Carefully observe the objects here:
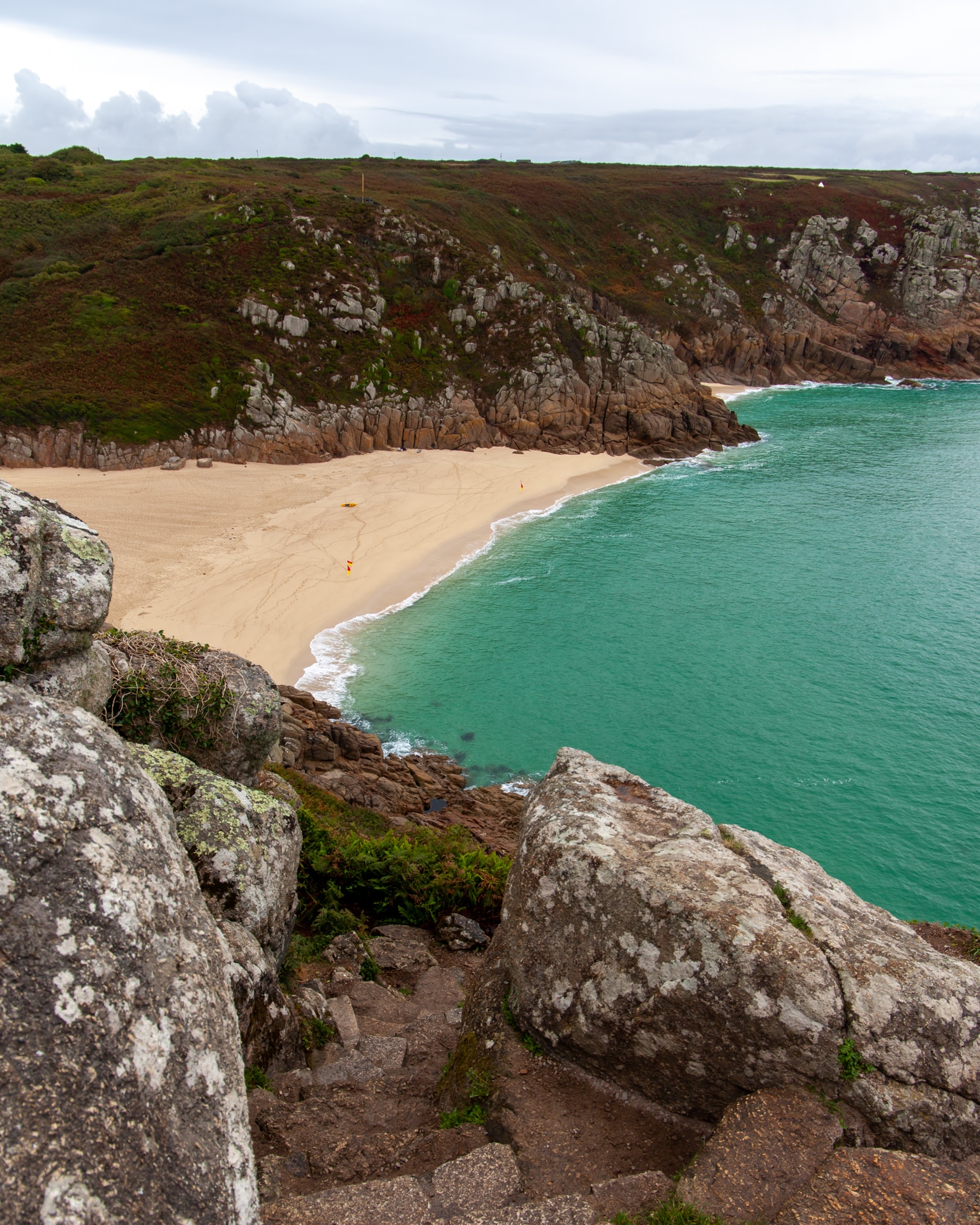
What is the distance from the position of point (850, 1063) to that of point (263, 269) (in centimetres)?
7137

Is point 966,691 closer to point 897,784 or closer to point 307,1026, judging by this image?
point 897,784

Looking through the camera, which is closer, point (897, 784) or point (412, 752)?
point (897, 784)

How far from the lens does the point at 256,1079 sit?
7.91 m

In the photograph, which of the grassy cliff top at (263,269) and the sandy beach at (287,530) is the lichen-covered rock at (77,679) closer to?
the sandy beach at (287,530)

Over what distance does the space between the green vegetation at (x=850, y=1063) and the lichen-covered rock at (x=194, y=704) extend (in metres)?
9.63

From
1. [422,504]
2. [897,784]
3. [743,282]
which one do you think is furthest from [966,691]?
[743,282]

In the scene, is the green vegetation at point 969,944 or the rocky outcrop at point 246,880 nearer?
the rocky outcrop at point 246,880

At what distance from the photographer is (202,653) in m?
13.2

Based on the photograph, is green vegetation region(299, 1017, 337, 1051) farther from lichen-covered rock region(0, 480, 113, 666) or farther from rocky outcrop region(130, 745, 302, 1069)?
lichen-covered rock region(0, 480, 113, 666)

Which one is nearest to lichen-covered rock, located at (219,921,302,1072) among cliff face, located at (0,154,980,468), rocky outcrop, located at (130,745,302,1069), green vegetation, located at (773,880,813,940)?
rocky outcrop, located at (130,745,302,1069)

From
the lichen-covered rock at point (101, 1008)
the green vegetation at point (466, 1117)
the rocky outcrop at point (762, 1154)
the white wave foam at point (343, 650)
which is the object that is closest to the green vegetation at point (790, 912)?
the rocky outcrop at point (762, 1154)

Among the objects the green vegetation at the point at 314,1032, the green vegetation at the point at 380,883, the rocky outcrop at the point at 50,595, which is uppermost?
the rocky outcrop at the point at 50,595

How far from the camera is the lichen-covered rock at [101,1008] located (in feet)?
13.6

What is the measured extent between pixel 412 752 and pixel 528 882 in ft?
60.8
